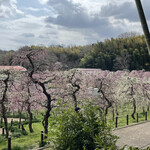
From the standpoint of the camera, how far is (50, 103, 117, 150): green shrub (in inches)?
172

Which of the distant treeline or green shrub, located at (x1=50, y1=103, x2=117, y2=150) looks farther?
the distant treeline

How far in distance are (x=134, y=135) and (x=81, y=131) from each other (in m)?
7.78

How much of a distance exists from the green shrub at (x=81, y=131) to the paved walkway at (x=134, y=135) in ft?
18.1

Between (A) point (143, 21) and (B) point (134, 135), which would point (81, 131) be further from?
(B) point (134, 135)

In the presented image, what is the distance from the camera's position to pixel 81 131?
4.54m

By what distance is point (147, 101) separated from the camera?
68.0 ft

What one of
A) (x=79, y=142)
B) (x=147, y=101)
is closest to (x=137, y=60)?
(x=147, y=101)

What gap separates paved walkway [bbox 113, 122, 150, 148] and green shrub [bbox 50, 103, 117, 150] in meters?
5.51

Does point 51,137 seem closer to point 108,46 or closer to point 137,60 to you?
point 137,60

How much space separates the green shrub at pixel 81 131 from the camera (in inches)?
172

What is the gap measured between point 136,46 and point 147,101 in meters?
44.4

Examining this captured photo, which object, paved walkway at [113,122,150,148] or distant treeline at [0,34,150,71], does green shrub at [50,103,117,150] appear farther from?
distant treeline at [0,34,150,71]

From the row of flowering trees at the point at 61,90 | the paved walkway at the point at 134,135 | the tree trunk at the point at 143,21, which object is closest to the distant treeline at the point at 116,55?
the row of flowering trees at the point at 61,90

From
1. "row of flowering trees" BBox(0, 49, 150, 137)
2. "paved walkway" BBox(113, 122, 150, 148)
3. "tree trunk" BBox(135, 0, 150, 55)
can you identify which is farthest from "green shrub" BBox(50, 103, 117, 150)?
"row of flowering trees" BBox(0, 49, 150, 137)
